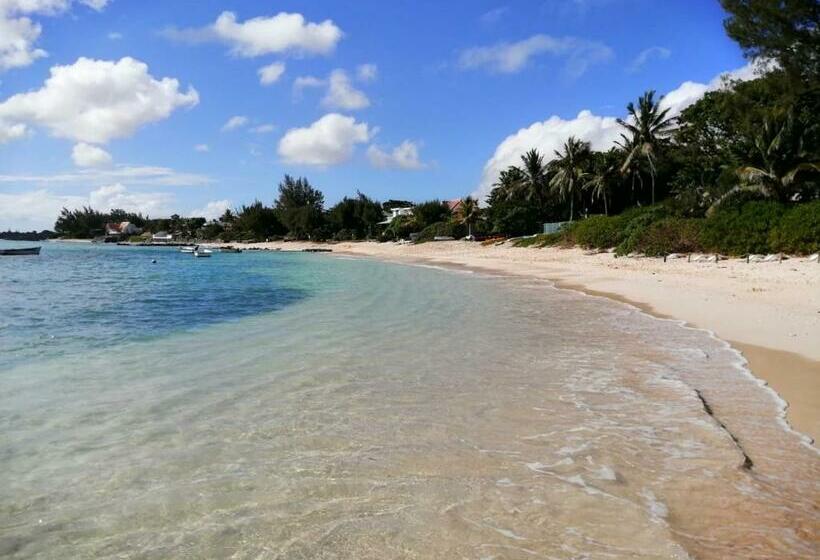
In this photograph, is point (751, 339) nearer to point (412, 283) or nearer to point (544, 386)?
point (544, 386)

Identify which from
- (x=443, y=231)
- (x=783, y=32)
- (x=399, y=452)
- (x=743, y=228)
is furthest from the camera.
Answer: (x=443, y=231)

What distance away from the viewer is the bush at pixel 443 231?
70938mm

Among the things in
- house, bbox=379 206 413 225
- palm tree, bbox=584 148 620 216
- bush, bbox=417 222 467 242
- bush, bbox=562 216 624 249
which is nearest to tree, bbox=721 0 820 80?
bush, bbox=562 216 624 249

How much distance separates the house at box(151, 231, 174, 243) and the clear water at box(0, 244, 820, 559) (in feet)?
444

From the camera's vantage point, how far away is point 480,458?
5.39m

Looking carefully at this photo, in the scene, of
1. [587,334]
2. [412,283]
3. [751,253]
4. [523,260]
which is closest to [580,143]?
[523,260]

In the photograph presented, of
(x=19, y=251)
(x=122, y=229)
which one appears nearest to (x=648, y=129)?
(x=19, y=251)

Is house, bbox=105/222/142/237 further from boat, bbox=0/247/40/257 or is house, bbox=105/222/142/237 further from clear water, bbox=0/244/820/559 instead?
clear water, bbox=0/244/820/559

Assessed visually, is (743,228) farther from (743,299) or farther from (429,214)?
(429,214)

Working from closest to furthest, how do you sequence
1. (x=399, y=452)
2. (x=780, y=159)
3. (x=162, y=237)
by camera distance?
(x=399, y=452), (x=780, y=159), (x=162, y=237)

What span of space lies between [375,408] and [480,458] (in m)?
1.99

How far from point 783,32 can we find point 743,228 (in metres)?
8.95

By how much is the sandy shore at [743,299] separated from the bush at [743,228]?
183 cm

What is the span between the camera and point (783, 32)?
79.0 feet
